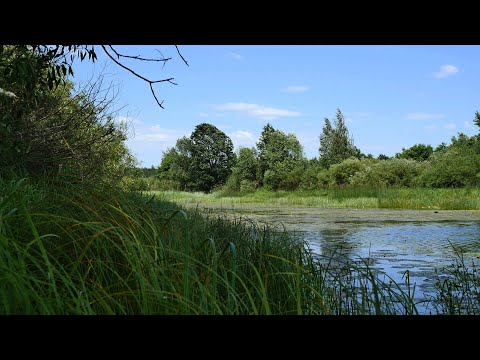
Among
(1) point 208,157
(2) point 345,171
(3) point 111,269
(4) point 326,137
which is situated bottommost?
(3) point 111,269

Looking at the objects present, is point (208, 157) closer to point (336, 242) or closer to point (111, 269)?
point (336, 242)

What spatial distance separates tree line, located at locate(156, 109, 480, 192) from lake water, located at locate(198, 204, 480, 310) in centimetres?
598

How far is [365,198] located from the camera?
598 inches

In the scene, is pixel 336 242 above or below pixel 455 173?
below

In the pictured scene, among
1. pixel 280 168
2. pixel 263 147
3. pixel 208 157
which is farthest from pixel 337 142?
pixel 208 157

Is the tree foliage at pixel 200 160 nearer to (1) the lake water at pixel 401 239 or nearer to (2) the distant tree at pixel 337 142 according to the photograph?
(1) the lake water at pixel 401 239

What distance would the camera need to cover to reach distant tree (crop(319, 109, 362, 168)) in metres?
29.8

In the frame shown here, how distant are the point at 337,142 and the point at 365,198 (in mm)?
15683

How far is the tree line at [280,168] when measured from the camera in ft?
55.1

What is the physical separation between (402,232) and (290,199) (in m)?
8.95
